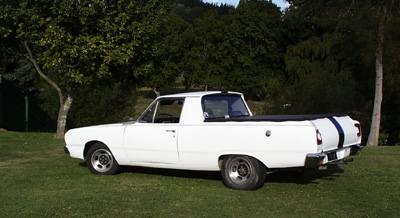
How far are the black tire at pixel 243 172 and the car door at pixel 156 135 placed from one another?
3.33ft

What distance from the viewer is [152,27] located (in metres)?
15.8

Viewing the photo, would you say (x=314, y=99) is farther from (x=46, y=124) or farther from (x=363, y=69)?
(x=46, y=124)

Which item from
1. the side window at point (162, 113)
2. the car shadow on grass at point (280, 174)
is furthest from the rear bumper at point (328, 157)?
the side window at point (162, 113)

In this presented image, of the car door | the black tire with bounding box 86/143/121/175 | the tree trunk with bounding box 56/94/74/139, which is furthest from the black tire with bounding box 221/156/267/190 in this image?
the tree trunk with bounding box 56/94/74/139

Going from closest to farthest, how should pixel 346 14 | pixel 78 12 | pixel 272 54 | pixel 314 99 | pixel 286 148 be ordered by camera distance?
pixel 286 148, pixel 78 12, pixel 346 14, pixel 314 99, pixel 272 54

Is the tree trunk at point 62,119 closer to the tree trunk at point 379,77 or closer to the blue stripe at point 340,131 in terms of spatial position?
the blue stripe at point 340,131

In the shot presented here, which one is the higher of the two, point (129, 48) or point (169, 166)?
point (129, 48)

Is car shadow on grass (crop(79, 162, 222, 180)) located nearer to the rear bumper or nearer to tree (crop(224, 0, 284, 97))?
the rear bumper

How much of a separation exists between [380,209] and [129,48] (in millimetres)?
11192

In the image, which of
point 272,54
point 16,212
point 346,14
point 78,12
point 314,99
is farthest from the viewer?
point 272,54

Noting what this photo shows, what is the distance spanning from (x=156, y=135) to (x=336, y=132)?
318 cm

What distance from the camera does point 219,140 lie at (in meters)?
7.39

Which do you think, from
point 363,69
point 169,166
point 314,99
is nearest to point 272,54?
point 363,69

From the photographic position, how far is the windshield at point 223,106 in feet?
26.5
